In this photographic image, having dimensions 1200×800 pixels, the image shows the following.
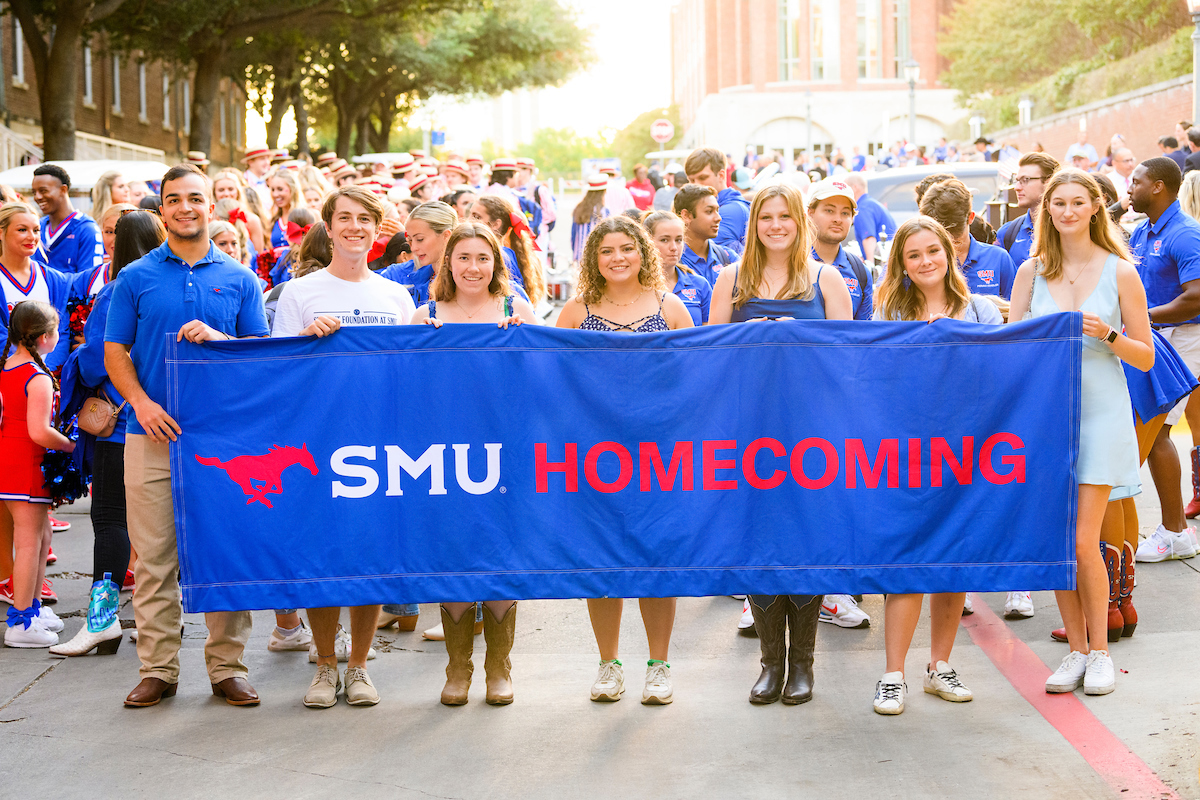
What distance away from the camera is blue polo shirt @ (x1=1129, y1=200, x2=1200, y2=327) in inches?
274

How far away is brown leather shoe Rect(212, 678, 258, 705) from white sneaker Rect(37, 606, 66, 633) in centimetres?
146

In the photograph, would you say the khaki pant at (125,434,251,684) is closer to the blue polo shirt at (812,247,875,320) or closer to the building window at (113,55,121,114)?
the blue polo shirt at (812,247,875,320)

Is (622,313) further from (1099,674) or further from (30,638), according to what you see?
(30,638)

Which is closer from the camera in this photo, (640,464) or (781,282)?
(640,464)

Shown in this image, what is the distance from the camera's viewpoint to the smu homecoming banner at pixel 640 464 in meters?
4.97

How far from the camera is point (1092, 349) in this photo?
5.07 metres

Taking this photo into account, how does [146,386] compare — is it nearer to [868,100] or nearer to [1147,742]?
[1147,742]

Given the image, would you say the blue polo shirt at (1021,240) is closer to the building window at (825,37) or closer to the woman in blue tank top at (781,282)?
the woman in blue tank top at (781,282)

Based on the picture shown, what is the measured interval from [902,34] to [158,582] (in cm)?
6932

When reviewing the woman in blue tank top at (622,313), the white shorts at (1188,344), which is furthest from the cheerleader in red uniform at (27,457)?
the white shorts at (1188,344)

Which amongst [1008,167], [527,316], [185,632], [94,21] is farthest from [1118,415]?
[94,21]

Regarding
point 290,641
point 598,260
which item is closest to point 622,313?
point 598,260

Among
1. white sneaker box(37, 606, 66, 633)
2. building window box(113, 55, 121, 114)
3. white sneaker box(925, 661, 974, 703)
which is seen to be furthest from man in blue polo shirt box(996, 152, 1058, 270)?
building window box(113, 55, 121, 114)

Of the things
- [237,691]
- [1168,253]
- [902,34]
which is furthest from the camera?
[902,34]
